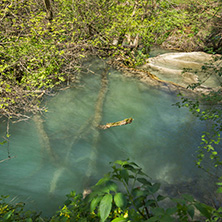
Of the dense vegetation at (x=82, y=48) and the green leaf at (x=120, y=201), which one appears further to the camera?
the dense vegetation at (x=82, y=48)

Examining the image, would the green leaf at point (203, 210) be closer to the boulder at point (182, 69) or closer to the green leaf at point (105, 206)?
the green leaf at point (105, 206)

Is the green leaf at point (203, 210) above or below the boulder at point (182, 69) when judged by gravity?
above

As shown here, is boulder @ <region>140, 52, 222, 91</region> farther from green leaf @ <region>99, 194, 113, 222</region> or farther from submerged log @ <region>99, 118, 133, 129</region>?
green leaf @ <region>99, 194, 113, 222</region>

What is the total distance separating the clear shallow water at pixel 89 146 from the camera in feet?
12.6

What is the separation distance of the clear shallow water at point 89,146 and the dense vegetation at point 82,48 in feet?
1.14

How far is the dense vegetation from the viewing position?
2.53 m

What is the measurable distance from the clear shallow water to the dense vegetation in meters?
0.35

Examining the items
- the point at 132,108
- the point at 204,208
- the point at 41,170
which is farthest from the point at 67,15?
the point at 204,208

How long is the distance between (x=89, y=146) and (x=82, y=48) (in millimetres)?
3286

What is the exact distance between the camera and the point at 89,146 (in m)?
4.84

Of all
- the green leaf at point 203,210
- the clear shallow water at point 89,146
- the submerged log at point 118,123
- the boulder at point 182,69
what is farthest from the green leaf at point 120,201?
the boulder at point 182,69

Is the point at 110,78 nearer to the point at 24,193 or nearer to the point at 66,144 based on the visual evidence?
the point at 66,144

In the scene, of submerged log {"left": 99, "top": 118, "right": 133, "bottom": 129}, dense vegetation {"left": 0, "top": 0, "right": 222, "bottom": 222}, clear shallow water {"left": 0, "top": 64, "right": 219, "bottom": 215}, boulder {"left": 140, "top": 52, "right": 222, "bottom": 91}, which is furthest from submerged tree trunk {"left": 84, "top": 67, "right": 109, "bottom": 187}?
boulder {"left": 140, "top": 52, "right": 222, "bottom": 91}

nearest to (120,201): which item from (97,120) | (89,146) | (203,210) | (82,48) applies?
(203,210)
